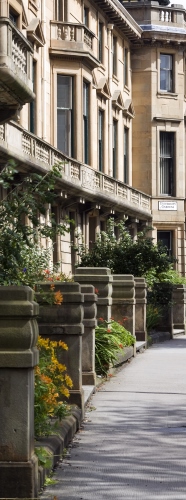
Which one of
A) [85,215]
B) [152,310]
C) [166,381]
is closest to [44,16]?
[85,215]

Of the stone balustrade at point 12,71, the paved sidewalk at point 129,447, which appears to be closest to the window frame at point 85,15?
the stone balustrade at point 12,71

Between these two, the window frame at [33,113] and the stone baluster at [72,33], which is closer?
the window frame at [33,113]

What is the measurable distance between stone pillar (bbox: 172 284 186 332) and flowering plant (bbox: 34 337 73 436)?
25.4 metres

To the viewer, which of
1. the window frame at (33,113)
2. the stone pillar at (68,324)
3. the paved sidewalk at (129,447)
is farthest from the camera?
the window frame at (33,113)

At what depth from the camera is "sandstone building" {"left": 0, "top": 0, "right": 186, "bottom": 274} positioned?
110ft

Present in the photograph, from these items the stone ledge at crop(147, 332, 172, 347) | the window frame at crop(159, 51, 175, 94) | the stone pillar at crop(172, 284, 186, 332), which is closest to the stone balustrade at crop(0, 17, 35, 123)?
the stone ledge at crop(147, 332, 172, 347)

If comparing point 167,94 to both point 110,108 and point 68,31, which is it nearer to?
point 110,108

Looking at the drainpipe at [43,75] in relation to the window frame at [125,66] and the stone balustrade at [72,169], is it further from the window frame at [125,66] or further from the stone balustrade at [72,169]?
the window frame at [125,66]

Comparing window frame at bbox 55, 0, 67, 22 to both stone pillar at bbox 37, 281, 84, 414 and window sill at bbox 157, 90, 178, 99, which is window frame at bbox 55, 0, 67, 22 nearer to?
window sill at bbox 157, 90, 178, 99

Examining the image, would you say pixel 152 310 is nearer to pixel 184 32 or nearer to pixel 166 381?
pixel 166 381

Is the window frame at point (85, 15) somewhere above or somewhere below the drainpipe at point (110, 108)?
above

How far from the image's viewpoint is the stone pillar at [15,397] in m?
8.80

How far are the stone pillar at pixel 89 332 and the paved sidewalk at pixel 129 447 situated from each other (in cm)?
32

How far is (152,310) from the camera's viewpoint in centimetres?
3353
